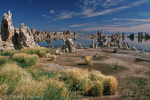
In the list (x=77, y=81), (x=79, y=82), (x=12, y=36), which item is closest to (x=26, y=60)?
(x=77, y=81)

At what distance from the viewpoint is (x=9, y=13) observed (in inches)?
1007

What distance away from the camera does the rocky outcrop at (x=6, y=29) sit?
24.5 m

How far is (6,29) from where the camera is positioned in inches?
975

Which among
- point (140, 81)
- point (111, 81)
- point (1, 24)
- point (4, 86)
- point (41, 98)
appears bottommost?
point (140, 81)

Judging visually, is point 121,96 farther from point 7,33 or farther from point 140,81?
point 7,33

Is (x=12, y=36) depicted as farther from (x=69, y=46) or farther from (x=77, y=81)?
(x=77, y=81)

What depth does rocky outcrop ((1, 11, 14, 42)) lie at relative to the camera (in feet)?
80.3

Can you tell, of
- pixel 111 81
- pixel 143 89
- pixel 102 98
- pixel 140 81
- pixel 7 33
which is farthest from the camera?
pixel 7 33

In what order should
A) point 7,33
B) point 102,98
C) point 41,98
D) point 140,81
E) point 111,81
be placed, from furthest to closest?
point 7,33 → point 140,81 → point 111,81 → point 102,98 → point 41,98

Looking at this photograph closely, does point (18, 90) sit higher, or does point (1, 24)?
point (1, 24)

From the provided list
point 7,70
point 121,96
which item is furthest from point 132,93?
point 7,70

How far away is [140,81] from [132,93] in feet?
10.1

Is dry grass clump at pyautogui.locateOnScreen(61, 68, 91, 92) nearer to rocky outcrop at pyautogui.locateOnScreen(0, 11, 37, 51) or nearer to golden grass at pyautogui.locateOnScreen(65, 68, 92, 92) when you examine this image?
golden grass at pyautogui.locateOnScreen(65, 68, 92, 92)

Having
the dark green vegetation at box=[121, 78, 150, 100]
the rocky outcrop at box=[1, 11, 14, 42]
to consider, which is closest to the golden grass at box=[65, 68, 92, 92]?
the dark green vegetation at box=[121, 78, 150, 100]
